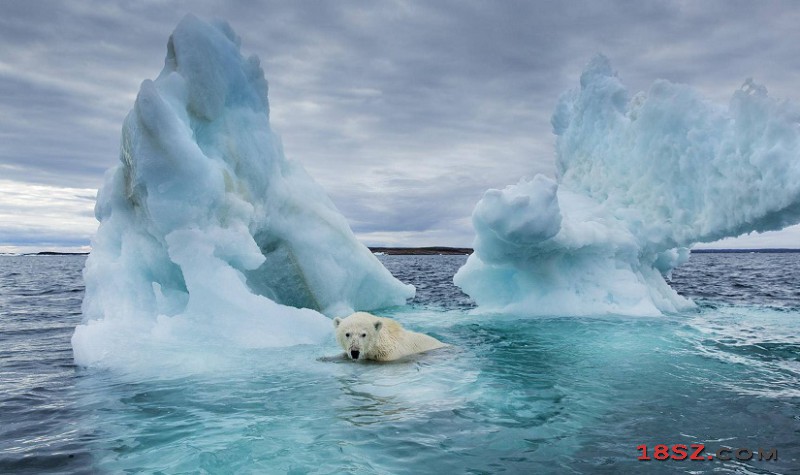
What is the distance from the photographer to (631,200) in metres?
16.9

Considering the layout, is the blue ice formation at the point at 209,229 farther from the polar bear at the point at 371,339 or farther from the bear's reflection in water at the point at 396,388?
the bear's reflection in water at the point at 396,388

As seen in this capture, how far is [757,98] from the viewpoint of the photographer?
13711 mm

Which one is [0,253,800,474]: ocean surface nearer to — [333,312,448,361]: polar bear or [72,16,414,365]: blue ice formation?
[333,312,448,361]: polar bear

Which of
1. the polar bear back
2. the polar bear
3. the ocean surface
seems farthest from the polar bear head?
the ocean surface

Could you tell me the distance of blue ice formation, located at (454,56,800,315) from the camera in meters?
13.4

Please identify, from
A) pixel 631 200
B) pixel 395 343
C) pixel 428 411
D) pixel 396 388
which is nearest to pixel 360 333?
pixel 395 343

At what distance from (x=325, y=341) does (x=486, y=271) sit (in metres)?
7.37

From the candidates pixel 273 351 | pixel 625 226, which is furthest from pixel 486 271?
pixel 273 351

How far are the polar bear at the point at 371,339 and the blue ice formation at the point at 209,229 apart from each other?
2150mm

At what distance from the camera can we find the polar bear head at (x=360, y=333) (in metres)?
8.96

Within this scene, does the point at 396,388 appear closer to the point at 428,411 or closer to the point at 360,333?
the point at 428,411

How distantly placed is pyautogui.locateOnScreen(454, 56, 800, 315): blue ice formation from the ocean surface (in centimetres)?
378

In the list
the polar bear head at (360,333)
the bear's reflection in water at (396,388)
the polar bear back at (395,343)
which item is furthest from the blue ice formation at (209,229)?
the bear's reflection in water at (396,388)

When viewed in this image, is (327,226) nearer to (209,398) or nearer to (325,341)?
(325,341)
